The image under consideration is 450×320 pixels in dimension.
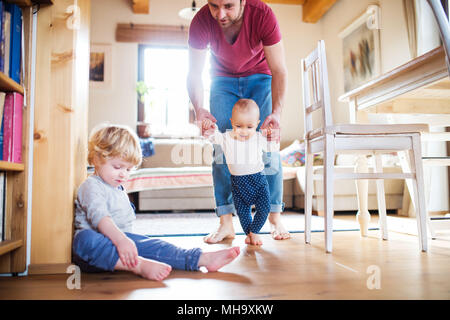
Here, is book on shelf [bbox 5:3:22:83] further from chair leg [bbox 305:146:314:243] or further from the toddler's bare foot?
chair leg [bbox 305:146:314:243]

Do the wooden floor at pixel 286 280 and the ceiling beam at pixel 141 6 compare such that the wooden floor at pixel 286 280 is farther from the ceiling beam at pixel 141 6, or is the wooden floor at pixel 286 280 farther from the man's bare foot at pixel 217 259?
the ceiling beam at pixel 141 6

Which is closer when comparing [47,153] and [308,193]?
[47,153]

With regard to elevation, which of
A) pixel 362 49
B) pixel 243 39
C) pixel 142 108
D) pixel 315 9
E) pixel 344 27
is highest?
pixel 315 9

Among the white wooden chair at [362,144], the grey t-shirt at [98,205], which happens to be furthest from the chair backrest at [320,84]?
the grey t-shirt at [98,205]

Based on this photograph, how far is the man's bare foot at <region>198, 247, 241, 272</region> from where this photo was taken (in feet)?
3.64

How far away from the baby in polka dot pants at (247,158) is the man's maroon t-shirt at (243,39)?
23cm

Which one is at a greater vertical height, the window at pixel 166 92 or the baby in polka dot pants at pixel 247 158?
the window at pixel 166 92

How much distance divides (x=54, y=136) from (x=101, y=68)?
3720 mm

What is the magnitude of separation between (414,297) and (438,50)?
Answer: 2.68 ft

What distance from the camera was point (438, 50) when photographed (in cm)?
120

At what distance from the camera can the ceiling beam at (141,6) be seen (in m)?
4.41

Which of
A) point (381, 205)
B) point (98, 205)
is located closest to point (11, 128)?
point (98, 205)

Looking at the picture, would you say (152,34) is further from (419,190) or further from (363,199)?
(419,190)

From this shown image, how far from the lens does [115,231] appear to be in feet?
3.44
